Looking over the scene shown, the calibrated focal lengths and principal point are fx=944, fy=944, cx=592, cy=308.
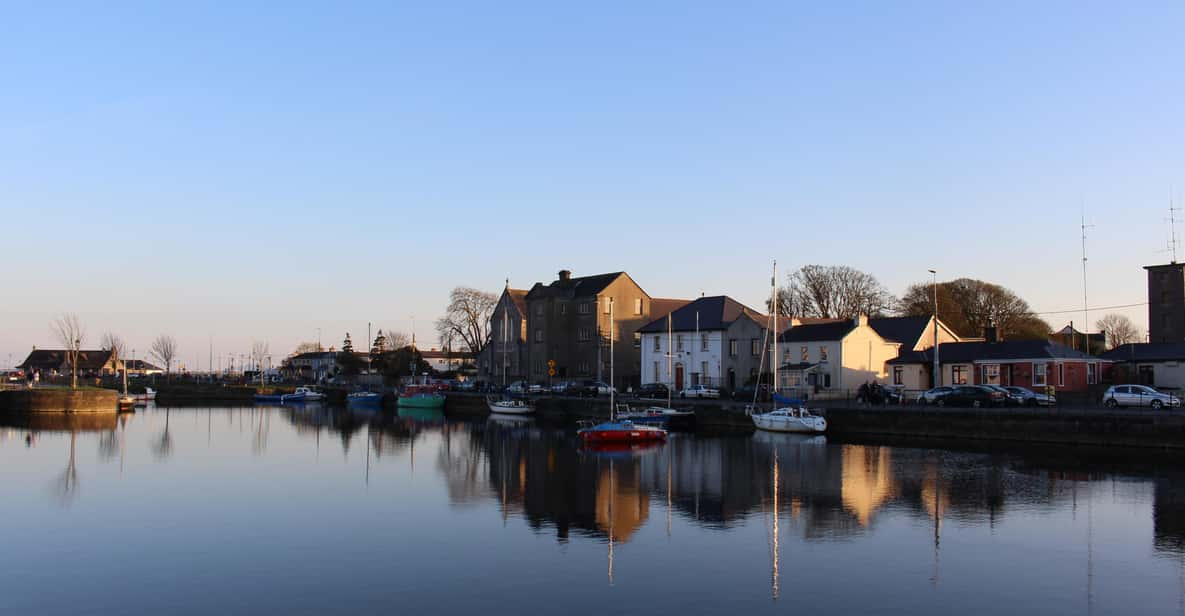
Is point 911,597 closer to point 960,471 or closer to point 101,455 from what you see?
point 960,471

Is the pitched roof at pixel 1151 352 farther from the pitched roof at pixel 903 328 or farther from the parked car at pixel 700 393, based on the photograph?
the parked car at pixel 700 393

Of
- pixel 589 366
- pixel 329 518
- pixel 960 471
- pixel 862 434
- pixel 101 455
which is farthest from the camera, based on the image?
pixel 589 366

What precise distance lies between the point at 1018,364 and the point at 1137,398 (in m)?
13.1

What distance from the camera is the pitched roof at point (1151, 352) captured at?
190 feet

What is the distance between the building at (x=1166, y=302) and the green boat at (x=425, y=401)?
62962 millimetres

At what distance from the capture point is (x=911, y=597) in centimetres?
1747

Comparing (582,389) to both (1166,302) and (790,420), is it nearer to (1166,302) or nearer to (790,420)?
(790,420)

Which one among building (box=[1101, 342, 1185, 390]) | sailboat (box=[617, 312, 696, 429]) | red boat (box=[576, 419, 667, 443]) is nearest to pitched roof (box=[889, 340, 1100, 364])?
building (box=[1101, 342, 1185, 390])

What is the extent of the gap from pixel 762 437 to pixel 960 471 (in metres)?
18.2

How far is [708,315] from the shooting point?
79.2 m

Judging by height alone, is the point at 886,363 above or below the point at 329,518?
above

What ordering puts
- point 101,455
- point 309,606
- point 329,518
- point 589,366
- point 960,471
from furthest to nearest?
point 589,366 < point 101,455 < point 960,471 < point 329,518 < point 309,606

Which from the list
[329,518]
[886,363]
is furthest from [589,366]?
[329,518]

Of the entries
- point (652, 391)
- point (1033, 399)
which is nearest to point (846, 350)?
point (652, 391)
